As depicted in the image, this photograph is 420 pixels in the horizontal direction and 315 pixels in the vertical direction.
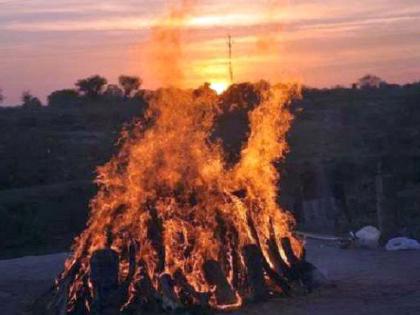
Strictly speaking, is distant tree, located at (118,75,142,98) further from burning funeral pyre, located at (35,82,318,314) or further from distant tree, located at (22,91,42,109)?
burning funeral pyre, located at (35,82,318,314)

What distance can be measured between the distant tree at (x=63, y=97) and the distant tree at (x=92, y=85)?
0.80 metres

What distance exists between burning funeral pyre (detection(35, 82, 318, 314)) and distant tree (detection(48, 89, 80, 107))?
53.8m

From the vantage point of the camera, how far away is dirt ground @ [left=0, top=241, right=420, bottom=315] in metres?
13.0

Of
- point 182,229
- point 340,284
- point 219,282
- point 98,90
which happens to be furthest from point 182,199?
point 98,90

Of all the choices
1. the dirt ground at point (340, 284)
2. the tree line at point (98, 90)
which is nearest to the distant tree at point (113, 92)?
the tree line at point (98, 90)

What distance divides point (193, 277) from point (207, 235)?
2.07 ft

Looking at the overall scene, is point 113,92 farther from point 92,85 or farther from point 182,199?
point 182,199

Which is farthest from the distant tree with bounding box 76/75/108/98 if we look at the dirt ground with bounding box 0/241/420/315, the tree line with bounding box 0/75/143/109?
the dirt ground with bounding box 0/241/420/315

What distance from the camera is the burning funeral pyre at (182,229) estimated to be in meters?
13.3

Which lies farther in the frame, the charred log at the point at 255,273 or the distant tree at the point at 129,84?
the distant tree at the point at 129,84

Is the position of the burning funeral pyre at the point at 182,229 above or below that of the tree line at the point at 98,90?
below

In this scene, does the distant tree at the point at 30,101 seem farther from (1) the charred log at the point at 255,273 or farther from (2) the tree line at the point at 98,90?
(1) the charred log at the point at 255,273

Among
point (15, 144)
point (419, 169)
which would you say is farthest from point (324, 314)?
point (15, 144)

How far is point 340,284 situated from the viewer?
14.8m
